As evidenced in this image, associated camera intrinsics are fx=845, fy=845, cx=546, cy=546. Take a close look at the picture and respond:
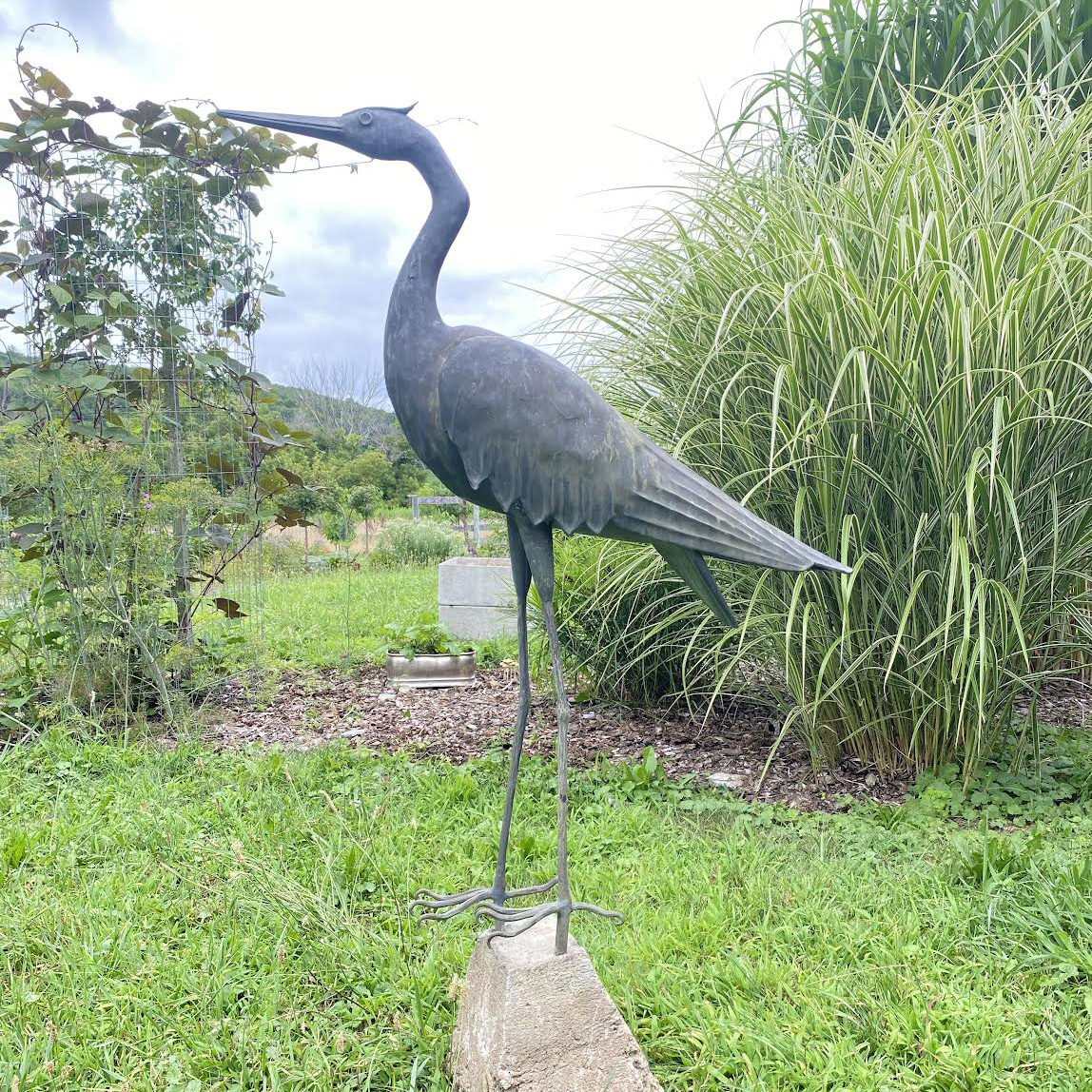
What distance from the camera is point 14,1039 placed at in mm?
1622

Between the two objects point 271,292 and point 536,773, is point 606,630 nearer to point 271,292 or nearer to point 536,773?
point 536,773

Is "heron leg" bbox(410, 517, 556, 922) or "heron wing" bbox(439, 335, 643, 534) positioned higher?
"heron wing" bbox(439, 335, 643, 534)

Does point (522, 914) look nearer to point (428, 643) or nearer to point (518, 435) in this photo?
point (518, 435)

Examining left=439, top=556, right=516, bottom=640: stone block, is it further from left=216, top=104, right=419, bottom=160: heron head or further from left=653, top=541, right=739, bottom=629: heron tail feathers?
left=216, top=104, right=419, bottom=160: heron head

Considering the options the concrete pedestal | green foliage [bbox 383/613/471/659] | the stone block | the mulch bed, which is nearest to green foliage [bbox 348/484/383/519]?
the stone block

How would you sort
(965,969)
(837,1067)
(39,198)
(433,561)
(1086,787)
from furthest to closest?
(433,561) < (39,198) < (1086,787) < (965,969) < (837,1067)

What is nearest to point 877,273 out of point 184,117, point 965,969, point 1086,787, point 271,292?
point 1086,787

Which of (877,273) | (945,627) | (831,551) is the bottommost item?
(945,627)

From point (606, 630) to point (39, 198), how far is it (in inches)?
117

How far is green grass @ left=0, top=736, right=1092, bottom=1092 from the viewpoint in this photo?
1.58 meters

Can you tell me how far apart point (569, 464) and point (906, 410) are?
1.46 meters

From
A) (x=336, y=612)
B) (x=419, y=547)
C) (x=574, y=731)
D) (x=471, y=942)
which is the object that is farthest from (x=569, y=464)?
(x=419, y=547)

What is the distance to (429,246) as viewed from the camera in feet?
4.79

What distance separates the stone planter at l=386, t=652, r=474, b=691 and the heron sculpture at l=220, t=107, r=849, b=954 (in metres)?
2.94
